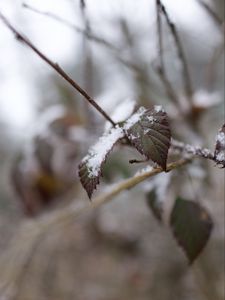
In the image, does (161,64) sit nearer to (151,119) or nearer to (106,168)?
(151,119)

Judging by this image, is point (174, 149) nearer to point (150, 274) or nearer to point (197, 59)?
point (150, 274)

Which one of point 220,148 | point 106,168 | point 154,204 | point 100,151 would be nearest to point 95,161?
point 100,151

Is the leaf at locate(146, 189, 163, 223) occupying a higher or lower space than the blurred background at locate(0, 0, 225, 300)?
lower

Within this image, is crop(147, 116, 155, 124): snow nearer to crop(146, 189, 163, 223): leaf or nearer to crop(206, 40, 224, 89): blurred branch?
crop(146, 189, 163, 223): leaf

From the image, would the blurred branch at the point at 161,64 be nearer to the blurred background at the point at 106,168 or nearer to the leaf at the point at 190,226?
the blurred background at the point at 106,168

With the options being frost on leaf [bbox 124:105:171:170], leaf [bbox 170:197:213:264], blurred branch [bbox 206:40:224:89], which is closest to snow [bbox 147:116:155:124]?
frost on leaf [bbox 124:105:171:170]

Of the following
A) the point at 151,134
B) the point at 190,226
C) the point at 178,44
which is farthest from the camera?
the point at 178,44

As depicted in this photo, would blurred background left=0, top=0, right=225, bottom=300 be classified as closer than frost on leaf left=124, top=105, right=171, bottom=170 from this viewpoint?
No
